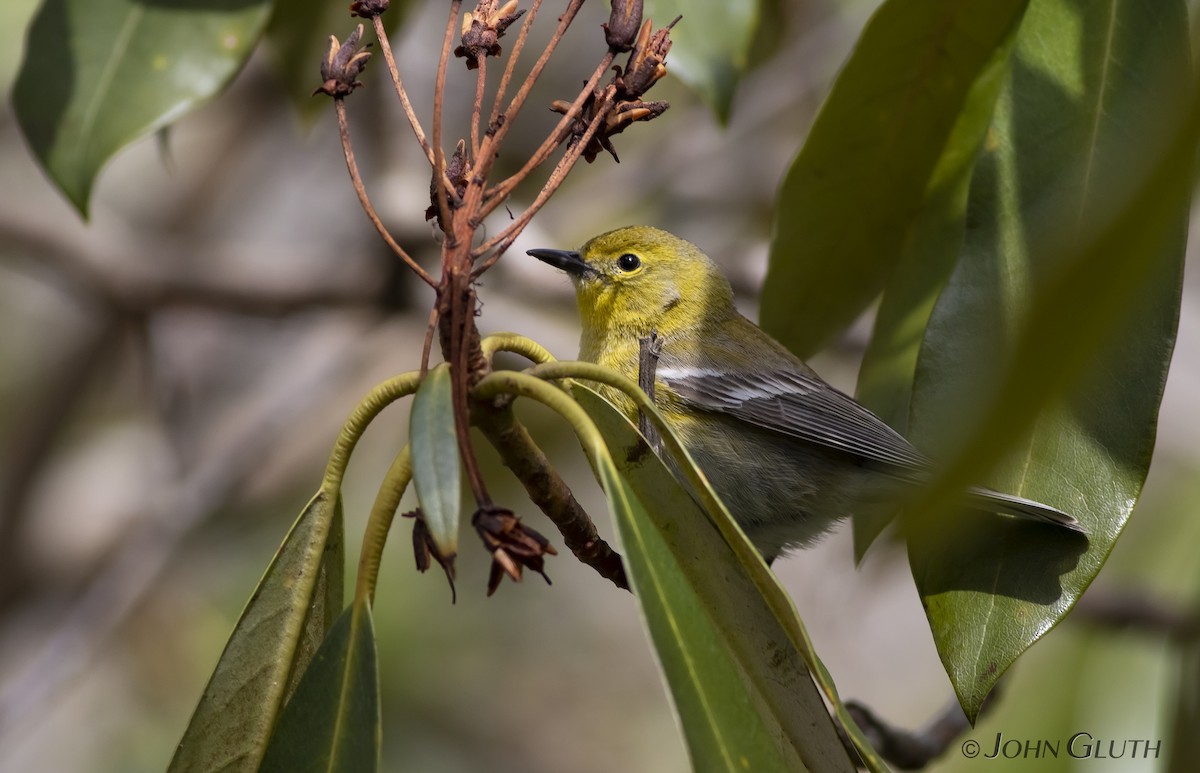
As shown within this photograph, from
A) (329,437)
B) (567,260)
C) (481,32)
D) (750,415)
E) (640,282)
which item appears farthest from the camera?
(329,437)

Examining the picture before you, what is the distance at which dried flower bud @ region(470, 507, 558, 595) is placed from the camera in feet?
4.78

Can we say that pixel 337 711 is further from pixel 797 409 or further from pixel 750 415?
pixel 797 409

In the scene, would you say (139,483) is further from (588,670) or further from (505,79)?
(505,79)

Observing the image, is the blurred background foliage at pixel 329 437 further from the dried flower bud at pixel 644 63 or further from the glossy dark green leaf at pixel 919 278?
the dried flower bud at pixel 644 63

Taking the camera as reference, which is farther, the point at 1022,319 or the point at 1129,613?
the point at 1129,613

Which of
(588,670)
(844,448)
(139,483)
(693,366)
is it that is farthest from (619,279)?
(588,670)

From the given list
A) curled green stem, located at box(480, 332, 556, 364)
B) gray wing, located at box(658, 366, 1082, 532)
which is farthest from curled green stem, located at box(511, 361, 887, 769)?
gray wing, located at box(658, 366, 1082, 532)

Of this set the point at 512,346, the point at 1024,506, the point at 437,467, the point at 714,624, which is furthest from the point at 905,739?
the point at 437,467

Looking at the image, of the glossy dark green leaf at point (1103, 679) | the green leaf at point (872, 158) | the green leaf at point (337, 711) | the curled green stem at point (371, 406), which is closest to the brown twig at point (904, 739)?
the glossy dark green leaf at point (1103, 679)

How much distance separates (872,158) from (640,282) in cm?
130

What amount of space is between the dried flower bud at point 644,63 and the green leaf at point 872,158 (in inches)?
34.7

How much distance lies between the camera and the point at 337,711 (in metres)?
1.64

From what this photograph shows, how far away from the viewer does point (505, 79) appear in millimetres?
1662

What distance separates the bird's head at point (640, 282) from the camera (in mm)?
3699
